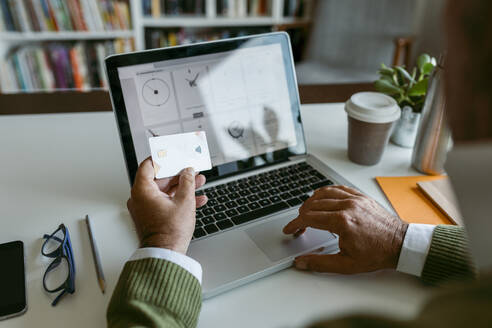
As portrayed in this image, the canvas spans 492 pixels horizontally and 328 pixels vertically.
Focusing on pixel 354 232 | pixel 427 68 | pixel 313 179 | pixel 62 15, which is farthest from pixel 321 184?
pixel 62 15

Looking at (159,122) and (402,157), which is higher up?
(159,122)

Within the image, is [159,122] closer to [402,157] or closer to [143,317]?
[143,317]

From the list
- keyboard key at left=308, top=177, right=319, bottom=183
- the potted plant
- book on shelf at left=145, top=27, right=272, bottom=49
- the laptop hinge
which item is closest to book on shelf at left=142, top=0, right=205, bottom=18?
book on shelf at left=145, top=27, right=272, bottom=49

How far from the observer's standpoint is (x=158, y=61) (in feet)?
2.91

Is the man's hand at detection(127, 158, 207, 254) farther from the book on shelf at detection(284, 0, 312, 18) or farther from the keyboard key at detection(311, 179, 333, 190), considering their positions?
the book on shelf at detection(284, 0, 312, 18)

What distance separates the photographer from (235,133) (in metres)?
0.98

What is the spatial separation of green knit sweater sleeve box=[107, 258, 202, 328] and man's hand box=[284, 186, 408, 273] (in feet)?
0.67

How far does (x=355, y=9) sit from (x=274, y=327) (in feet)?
7.51

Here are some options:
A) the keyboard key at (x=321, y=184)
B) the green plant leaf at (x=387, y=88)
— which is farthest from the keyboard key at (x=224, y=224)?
the green plant leaf at (x=387, y=88)

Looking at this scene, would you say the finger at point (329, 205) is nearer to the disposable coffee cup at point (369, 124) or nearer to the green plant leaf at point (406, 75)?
the disposable coffee cup at point (369, 124)

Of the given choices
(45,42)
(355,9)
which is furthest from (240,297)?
(45,42)

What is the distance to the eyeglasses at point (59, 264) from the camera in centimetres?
70

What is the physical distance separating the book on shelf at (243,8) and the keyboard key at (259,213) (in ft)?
6.49

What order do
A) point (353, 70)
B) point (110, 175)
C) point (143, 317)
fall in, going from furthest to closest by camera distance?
point (353, 70), point (110, 175), point (143, 317)
